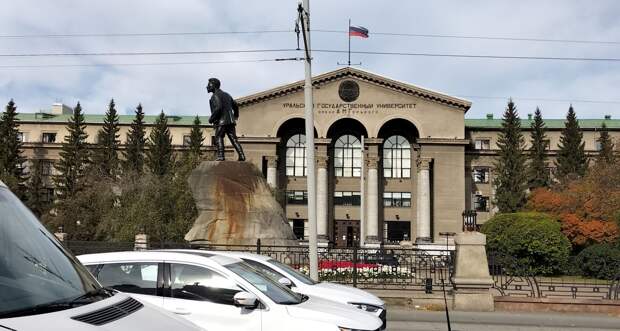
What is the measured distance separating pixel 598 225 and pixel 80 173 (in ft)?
203

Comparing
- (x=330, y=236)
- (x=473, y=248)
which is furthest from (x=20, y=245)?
(x=330, y=236)

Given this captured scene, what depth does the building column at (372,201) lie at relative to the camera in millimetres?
73812

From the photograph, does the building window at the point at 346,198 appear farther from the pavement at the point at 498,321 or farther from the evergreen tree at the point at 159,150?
the pavement at the point at 498,321

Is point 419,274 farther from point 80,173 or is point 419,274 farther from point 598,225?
point 80,173

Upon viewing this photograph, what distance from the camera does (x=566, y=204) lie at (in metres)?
57.8

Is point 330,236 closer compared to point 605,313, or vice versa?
point 605,313

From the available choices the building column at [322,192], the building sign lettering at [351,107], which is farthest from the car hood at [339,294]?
the building sign lettering at [351,107]

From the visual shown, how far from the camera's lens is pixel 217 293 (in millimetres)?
7160

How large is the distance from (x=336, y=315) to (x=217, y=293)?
1475mm

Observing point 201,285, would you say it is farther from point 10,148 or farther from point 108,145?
point 10,148

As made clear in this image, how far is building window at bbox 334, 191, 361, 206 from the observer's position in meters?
77.6

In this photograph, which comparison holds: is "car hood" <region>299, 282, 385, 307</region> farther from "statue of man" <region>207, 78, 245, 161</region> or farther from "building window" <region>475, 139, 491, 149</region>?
"building window" <region>475, 139, 491, 149</region>

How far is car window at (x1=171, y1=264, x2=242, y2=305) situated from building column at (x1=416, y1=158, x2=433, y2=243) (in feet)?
222

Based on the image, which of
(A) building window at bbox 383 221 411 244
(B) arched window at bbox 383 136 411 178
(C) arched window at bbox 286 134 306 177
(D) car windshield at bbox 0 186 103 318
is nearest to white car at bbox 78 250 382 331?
(D) car windshield at bbox 0 186 103 318
